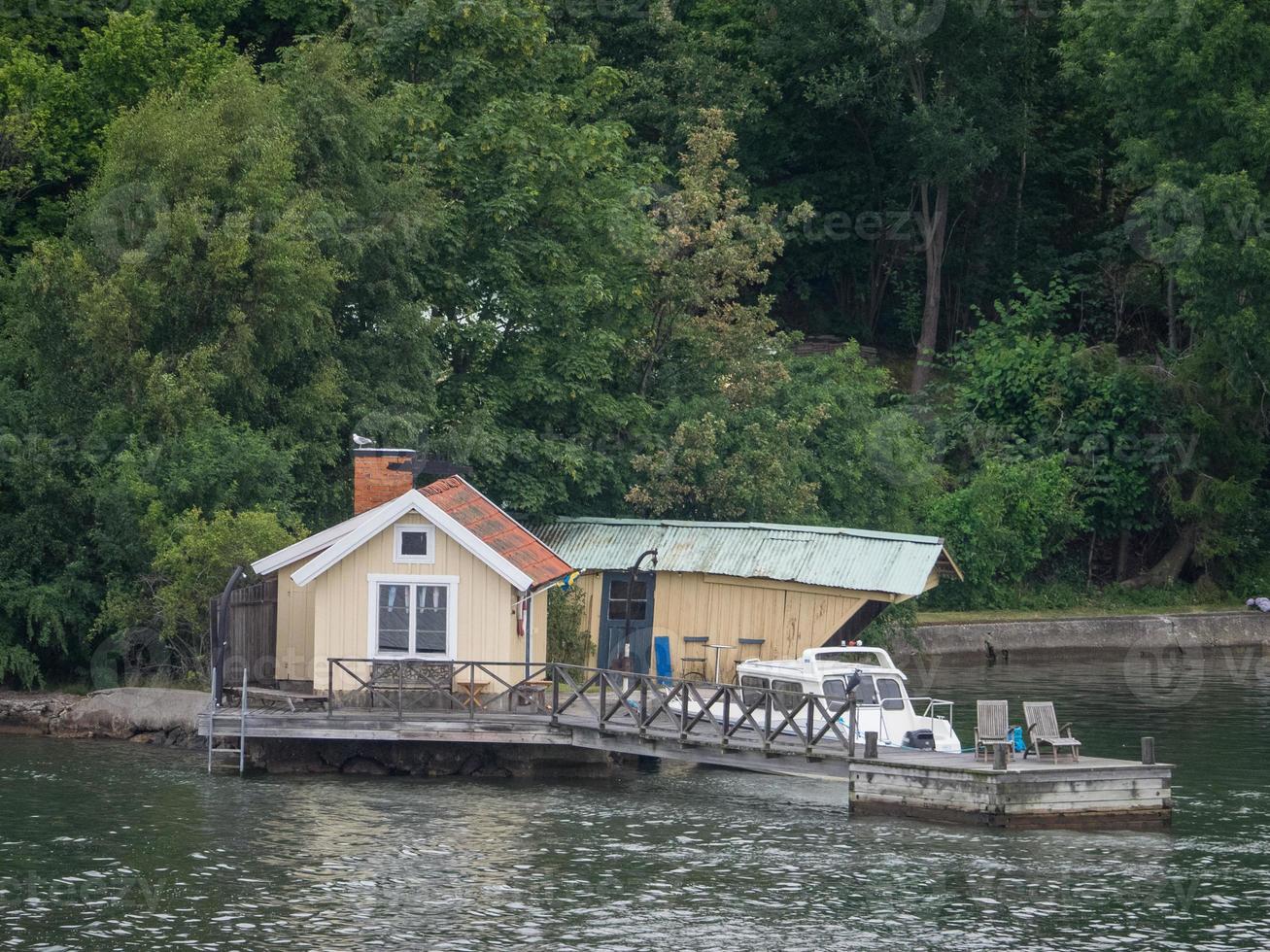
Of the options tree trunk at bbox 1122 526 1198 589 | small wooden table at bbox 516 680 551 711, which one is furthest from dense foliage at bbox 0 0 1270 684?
small wooden table at bbox 516 680 551 711

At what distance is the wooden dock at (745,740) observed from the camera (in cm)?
2697

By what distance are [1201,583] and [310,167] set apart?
32.2m

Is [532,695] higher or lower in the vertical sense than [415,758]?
higher

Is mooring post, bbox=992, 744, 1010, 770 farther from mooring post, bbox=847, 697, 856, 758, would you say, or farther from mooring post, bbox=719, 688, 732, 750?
mooring post, bbox=719, 688, 732, 750

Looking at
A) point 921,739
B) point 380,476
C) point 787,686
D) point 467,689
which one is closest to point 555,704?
point 467,689

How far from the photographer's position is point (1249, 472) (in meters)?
59.4

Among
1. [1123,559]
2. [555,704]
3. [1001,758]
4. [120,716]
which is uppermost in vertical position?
[1123,559]

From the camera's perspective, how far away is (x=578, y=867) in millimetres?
24703

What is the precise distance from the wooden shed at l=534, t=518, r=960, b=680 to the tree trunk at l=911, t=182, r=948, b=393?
92.8 ft

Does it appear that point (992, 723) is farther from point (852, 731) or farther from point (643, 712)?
point (643, 712)

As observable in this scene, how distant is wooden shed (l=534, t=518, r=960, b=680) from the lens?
118ft

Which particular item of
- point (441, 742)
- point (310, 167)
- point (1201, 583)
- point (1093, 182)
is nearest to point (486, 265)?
point (310, 167)

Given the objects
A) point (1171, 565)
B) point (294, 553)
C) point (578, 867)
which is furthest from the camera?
point (1171, 565)

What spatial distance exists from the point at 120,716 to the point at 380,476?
7.08 m
